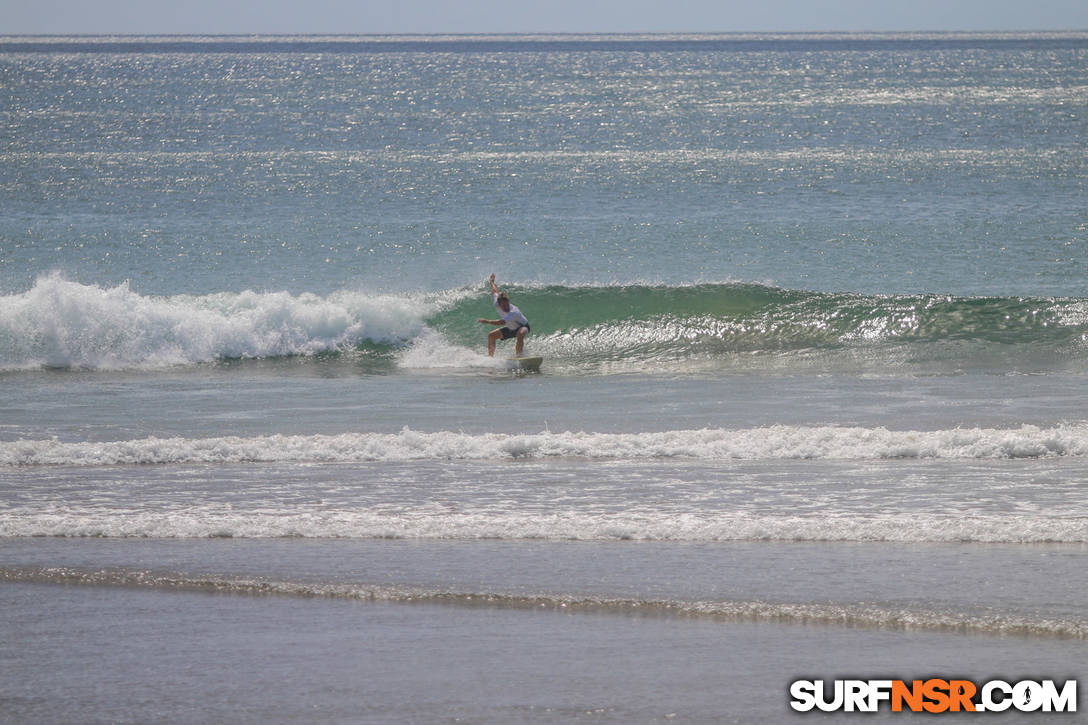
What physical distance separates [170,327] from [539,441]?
1280cm

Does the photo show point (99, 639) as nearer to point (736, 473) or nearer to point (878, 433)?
point (736, 473)

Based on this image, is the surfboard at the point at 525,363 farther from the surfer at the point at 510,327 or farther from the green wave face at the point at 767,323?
the green wave face at the point at 767,323

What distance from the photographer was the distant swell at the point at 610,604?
732 cm

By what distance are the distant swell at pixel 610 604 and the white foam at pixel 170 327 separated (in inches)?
558

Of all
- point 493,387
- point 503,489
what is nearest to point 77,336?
point 493,387

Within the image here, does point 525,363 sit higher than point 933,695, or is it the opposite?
point 525,363

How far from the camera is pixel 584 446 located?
13180 millimetres

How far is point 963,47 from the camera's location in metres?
199

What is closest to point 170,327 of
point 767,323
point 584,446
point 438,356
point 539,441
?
→ point 438,356

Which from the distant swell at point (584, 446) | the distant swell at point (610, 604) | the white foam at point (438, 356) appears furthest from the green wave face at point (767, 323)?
the distant swell at point (610, 604)

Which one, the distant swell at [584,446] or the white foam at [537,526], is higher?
the distant swell at [584,446]

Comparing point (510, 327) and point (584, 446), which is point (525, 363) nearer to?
point (510, 327)

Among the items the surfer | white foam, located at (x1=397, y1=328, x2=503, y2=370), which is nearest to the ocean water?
white foam, located at (x1=397, y1=328, x2=503, y2=370)

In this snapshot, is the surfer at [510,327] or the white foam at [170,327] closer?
the surfer at [510,327]
